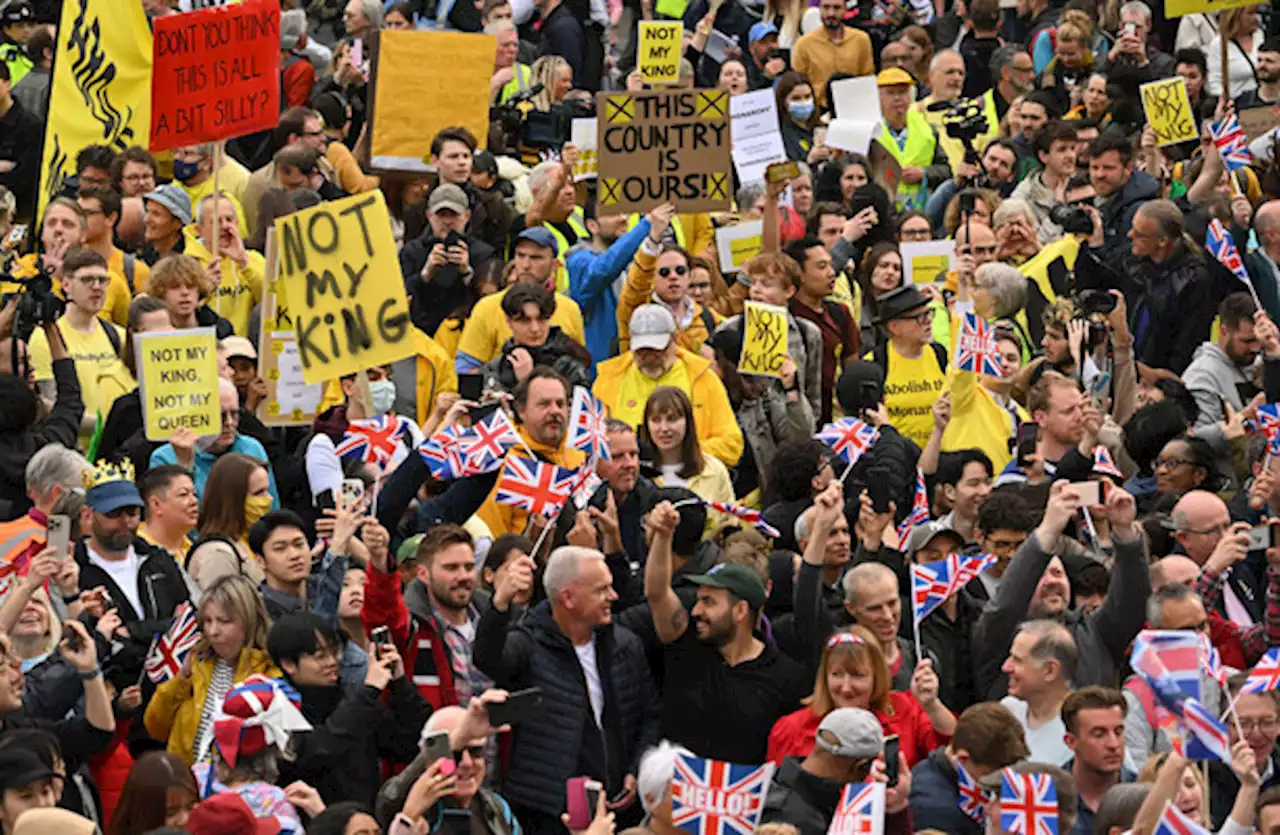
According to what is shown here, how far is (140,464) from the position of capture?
1241 cm

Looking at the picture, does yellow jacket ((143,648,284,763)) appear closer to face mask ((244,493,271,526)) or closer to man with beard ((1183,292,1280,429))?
face mask ((244,493,271,526))

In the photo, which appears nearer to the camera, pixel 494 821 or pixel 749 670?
pixel 494 821

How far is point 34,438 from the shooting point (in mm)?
12289

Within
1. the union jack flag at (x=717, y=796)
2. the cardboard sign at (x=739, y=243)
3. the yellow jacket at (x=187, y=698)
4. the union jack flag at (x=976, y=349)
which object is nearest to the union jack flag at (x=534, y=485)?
the yellow jacket at (x=187, y=698)

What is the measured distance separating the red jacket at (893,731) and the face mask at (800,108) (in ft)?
27.7

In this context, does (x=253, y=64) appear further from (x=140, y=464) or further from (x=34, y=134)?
(x=140, y=464)

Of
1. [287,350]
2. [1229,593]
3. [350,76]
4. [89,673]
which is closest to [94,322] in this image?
[287,350]

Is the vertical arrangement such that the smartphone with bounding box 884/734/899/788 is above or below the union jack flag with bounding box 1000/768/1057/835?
below

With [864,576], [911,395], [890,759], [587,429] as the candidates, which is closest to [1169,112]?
[911,395]

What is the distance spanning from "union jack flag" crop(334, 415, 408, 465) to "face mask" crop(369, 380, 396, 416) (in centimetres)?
113

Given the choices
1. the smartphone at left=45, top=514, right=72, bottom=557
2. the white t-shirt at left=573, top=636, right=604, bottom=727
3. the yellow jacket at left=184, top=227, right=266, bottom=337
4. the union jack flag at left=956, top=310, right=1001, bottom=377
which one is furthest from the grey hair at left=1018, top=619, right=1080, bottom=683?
the yellow jacket at left=184, top=227, right=266, bottom=337

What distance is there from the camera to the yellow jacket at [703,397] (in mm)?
13453

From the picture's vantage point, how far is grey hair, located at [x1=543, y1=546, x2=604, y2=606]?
424 inches

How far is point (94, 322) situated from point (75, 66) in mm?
2463
